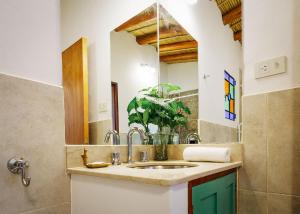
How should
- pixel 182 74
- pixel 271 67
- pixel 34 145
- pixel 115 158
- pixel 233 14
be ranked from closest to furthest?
pixel 34 145 < pixel 271 67 < pixel 115 158 < pixel 233 14 < pixel 182 74

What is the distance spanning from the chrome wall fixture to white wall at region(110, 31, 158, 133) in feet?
2.37

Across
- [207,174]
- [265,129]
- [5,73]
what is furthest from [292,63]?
[5,73]

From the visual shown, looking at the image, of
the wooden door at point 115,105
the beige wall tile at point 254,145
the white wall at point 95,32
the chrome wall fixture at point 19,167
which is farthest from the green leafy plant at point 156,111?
the chrome wall fixture at point 19,167

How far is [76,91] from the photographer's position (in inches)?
46.7

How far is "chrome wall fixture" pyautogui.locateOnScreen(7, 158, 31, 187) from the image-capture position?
0.84 m

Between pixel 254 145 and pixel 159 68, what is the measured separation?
90 cm

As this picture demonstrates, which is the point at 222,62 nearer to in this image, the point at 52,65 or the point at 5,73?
the point at 52,65

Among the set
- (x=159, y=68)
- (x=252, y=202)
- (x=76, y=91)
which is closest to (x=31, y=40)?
(x=76, y=91)

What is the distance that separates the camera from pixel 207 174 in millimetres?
969

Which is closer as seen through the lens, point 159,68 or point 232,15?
point 232,15

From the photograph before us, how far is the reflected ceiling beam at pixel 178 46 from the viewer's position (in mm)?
1676

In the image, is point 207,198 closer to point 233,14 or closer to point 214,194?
point 214,194

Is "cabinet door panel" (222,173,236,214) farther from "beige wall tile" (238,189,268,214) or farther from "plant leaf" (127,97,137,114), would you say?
"plant leaf" (127,97,137,114)

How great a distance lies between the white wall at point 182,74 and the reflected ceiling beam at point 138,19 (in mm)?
354
